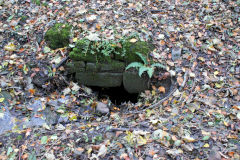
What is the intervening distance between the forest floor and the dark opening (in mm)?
269

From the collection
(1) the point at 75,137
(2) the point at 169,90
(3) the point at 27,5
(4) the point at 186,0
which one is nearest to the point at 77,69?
(1) the point at 75,137

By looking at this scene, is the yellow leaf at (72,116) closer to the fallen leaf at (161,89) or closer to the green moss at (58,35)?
the green moss at (58,35)

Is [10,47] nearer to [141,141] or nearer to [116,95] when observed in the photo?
[116,95]

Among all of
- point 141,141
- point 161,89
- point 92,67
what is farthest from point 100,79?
point 141,141

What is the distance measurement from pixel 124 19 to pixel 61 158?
11.3 feet

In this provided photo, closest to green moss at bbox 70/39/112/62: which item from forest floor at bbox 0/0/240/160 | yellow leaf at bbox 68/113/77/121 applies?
forest floor at bbox 0/0/240/160

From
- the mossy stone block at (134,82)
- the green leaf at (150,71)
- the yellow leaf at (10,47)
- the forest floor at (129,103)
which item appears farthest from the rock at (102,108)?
the yellow leaf at (10,47)

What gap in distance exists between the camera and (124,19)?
5.17 meters

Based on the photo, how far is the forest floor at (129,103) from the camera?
10.9 ft

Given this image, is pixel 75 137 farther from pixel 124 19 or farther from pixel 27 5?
pixel 27 5

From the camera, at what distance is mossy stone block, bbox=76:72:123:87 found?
477cm

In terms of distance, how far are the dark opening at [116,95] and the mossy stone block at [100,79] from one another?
24 centimetres

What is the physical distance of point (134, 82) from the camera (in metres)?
4.71

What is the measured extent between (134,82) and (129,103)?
479 millimetres
